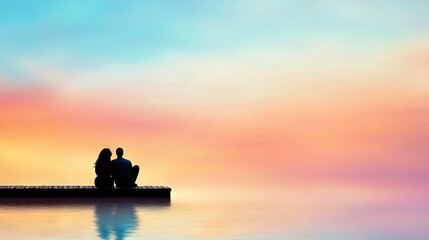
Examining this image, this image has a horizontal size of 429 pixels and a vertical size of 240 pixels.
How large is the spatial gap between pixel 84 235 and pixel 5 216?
4985 millimetres

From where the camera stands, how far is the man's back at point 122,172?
26469 millimetres

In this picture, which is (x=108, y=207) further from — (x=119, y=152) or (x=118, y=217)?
(x=119, y=152)

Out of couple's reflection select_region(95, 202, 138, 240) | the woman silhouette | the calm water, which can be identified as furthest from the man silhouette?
couple's reflection select_region(95, 202, 138, 240)

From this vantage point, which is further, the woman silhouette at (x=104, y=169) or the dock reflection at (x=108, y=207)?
the woman silhouette at (x=104, y=169)

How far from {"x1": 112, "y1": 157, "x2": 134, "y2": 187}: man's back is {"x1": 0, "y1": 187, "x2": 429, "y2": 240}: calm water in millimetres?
1425

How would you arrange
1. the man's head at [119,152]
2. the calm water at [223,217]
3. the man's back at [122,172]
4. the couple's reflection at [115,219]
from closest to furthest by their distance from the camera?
the couple's reflection at [115,219]
the calm water at [223,217]
the man's head at [119,152]
the man's back at [122,172]

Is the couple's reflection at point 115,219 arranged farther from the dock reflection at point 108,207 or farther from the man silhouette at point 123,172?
the man silhouette at point 123,172

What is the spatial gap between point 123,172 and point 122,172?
29 millimetres

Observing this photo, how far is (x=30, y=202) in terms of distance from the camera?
24.6 meters

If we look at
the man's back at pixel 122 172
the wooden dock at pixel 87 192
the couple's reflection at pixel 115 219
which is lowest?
the couple's reflection at pixel 115 219

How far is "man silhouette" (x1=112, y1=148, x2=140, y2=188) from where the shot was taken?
26438mm

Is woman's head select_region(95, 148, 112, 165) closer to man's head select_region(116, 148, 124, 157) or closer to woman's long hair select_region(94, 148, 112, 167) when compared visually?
woman's long hair select_region(94, 148, 112, 167)

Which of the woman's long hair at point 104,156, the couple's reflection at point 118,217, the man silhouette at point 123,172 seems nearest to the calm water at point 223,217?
the couple's reflection at point 118,217

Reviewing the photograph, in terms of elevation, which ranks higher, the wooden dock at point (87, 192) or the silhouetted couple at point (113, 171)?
the silhouetted couple at point (113, 171)
